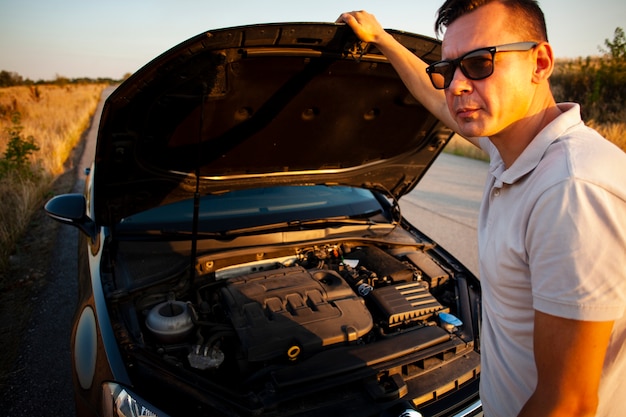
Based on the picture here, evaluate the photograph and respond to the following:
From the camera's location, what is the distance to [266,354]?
1.78 meters

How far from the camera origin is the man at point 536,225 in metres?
0.87

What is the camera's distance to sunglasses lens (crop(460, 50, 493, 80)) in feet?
3.78

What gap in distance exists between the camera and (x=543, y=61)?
3.76ft

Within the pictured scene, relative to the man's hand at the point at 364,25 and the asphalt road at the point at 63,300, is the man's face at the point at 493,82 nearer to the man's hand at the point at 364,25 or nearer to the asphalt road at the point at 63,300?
the man's hand at the point at 364,25

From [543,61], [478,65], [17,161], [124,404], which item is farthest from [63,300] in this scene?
[17,161]

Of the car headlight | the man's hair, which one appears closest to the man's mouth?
the man's hair

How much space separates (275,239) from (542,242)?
71.6 inches

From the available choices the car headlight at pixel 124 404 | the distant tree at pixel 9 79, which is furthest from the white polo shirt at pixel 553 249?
the distant tree at pixel 9 79

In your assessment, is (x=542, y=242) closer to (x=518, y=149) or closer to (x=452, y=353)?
(x=518, y=149)

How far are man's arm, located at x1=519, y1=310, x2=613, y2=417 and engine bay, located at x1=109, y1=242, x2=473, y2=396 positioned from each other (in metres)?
0.91

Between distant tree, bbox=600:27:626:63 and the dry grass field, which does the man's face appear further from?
distant tree, bbox=600:27:626:63

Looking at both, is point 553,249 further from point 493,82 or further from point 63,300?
point 63,300

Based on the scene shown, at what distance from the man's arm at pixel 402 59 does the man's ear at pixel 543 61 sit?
0.74 m

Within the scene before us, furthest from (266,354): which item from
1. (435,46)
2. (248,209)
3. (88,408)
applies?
(435,46)
